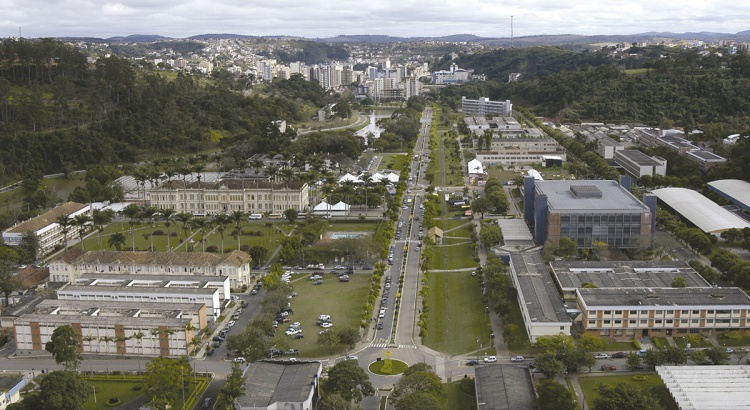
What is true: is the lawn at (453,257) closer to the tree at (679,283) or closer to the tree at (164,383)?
the tree at (679,283)

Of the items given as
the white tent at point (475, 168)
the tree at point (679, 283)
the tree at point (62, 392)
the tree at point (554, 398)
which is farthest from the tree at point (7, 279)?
the white tent at point (475, 168)

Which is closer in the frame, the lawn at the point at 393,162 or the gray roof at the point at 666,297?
the gray roof at the point at 666,297

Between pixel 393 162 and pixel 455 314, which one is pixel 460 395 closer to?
pixel 455 314

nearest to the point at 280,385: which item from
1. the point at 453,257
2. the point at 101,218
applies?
the point at 453,257

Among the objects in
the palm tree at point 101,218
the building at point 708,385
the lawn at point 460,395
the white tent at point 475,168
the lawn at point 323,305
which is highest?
the white tent at point 475,168

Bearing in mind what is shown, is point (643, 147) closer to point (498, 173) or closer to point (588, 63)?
point (498, 173)

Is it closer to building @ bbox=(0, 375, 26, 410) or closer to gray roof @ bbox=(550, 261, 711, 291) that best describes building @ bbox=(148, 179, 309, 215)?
gray roof @ bbox=(550, 261, 711, 291)

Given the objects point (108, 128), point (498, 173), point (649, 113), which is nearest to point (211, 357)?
point (498, 173)
